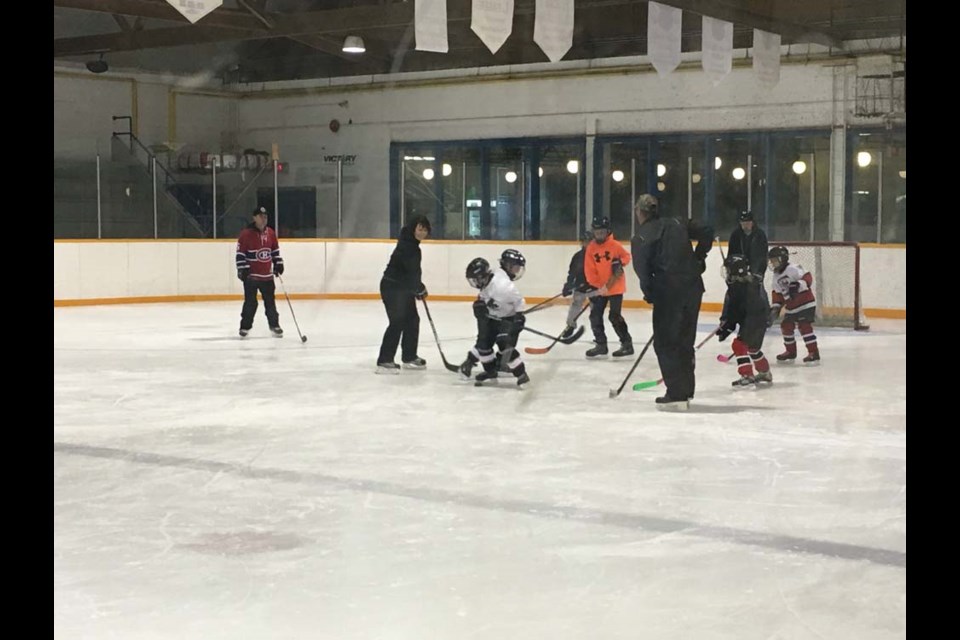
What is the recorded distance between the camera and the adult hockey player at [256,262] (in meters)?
10.1

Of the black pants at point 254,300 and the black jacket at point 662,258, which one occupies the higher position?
the black jacket at point 662,258

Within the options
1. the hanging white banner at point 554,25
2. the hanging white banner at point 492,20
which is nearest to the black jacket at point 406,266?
the hanging white banner at point 492,20

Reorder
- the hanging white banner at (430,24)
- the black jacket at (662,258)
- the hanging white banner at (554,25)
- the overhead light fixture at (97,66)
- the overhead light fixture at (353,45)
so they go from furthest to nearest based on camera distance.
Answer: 1. the overhead light fixture at (97,66)
2. the overhead light fixture at (353,45)
3. the hanging white banner at (554,25)
4. the hanging white banner at (430,24)
5. the black jacket at (662,258)

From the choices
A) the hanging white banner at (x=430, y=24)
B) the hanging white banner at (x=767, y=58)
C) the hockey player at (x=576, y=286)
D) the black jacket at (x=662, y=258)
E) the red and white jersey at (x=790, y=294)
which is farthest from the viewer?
the hanging white banner at (x=767, y=58)

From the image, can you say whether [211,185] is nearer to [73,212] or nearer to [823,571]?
[73,212]

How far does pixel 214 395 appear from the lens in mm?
6855

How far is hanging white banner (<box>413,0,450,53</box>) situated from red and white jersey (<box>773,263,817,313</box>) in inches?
106

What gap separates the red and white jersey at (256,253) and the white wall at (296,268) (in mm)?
3981

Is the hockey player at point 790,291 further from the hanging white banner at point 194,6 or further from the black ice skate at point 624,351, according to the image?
the hanging white banner at point 194,6

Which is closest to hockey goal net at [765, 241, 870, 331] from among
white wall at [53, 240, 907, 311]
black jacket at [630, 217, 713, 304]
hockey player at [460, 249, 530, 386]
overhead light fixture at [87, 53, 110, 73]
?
white wall at [53, 240, 907, 311]

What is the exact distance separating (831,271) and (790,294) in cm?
430
